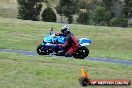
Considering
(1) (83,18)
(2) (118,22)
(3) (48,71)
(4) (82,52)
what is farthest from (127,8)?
(4) (82,52)

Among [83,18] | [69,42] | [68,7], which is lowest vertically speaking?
[83,18]

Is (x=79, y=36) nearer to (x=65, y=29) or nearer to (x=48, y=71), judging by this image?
(x=48, y=71)

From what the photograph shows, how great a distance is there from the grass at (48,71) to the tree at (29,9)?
53237 millimetres

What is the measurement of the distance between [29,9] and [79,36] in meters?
30.9

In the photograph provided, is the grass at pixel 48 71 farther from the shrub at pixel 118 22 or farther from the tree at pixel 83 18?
the tree at pixel 83 18

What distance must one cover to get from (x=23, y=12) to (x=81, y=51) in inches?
2724

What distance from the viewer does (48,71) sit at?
26859mm

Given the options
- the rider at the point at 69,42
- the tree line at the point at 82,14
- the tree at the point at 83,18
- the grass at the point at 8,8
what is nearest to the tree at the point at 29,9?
the tree line at the point at 82,14

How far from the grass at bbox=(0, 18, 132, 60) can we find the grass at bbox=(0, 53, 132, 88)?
1025 cm

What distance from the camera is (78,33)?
58.0 m

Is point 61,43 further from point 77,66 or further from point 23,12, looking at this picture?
point 23,12

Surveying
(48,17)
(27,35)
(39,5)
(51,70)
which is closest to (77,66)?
(51,70)

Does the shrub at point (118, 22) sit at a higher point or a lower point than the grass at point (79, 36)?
lower

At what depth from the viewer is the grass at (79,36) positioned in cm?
4651
